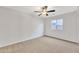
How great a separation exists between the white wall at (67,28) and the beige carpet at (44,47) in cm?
10

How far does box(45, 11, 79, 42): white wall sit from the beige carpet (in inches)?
3.9

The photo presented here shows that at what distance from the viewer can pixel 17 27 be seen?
1379mm

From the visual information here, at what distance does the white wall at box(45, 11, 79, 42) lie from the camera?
1360 mm

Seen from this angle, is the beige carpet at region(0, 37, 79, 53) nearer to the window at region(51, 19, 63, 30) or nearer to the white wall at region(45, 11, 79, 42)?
the white wall at region(45, 11, 79, 42)

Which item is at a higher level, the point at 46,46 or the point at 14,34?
the point at 14,34

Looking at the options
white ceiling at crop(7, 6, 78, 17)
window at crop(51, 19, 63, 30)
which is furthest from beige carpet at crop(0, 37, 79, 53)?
white ceiling at crop(7, 6, 78, 17)

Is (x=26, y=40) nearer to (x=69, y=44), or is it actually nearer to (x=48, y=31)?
(x=48, y=31)

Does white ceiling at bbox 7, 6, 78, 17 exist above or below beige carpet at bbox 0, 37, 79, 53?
above

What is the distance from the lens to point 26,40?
1414 millimetres

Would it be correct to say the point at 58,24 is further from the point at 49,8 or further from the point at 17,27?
the point at 17,27

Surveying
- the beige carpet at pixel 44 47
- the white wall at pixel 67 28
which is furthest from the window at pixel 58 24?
the beige carpet at pixel 44 47

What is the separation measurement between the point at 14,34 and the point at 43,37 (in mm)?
479

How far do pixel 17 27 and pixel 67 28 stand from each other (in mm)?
818

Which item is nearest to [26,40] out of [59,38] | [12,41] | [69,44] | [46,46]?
[12,41]
